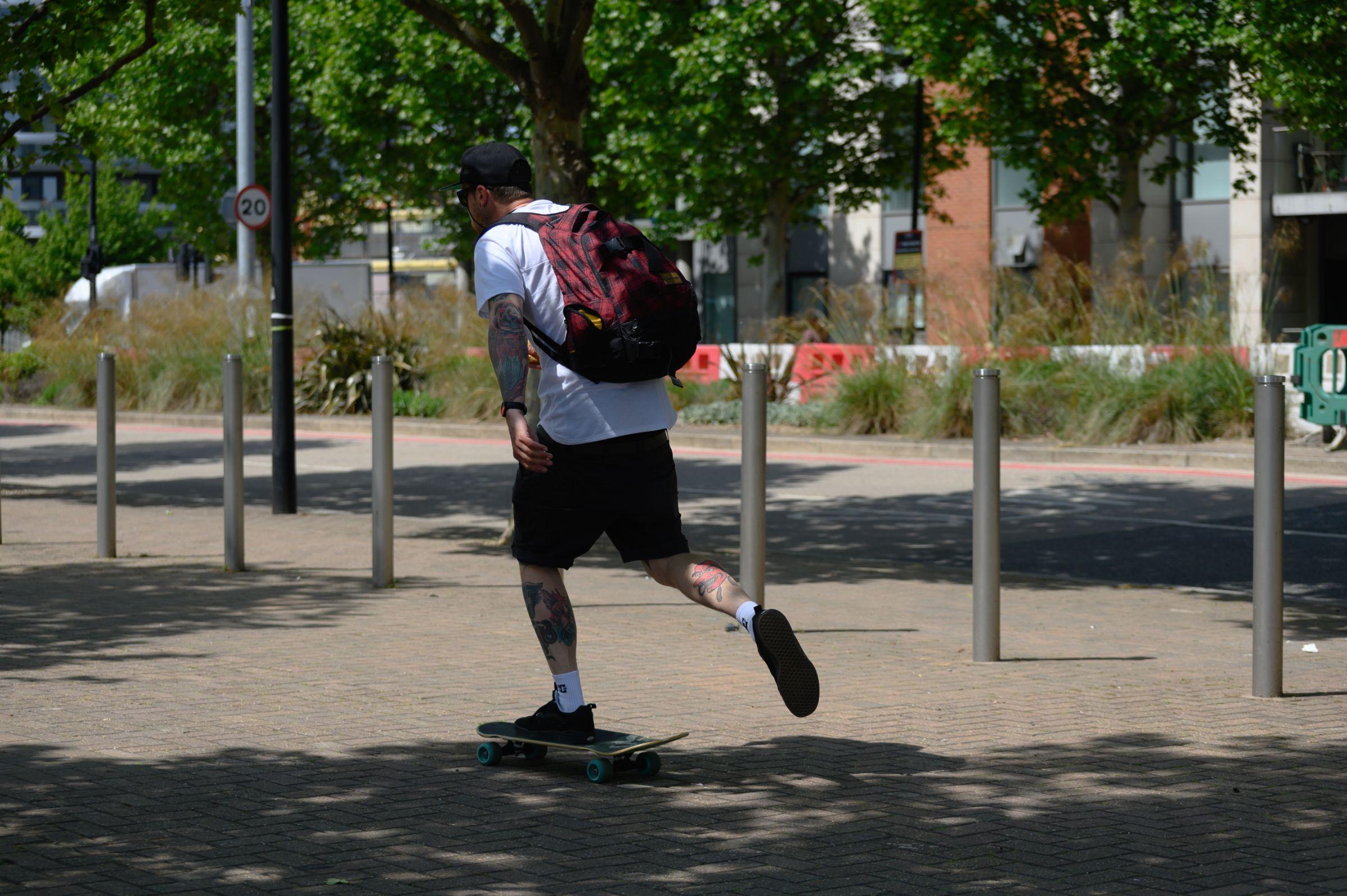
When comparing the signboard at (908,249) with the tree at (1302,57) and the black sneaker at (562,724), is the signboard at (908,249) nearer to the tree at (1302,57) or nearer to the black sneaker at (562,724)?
the tree at (1302,57)

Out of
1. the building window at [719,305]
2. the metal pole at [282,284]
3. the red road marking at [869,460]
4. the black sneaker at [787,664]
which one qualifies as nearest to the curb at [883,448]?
the red road marking at [869,460]

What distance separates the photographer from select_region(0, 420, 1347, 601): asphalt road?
1055cm

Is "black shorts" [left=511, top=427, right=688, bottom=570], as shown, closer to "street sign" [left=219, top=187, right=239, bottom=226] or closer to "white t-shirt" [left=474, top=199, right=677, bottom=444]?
→ "white t-shirt" [left=474, top=199, right=677, bottom=444]

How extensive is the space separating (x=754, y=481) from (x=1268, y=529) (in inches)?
83.5

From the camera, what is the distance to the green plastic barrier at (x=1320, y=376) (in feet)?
54.6

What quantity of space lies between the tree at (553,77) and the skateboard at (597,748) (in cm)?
514

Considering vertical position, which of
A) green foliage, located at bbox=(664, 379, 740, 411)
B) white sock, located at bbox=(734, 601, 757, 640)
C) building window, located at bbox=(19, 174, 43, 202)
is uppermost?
building window, located at bbox=(19, 174, 43, 202)

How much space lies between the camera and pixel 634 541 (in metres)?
5.07

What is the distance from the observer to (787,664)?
15.7 feet

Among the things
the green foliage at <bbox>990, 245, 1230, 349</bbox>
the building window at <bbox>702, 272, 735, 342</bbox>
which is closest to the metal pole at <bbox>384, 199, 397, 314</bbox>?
the building window at <bbox>702, 272, 735, 342</bbox>

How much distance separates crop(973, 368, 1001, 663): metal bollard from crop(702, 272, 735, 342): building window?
40.2 meters

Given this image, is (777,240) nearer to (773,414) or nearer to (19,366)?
(773,414)

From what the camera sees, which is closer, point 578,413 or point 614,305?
point 614,305

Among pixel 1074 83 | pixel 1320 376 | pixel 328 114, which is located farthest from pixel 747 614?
pixel 328 114
